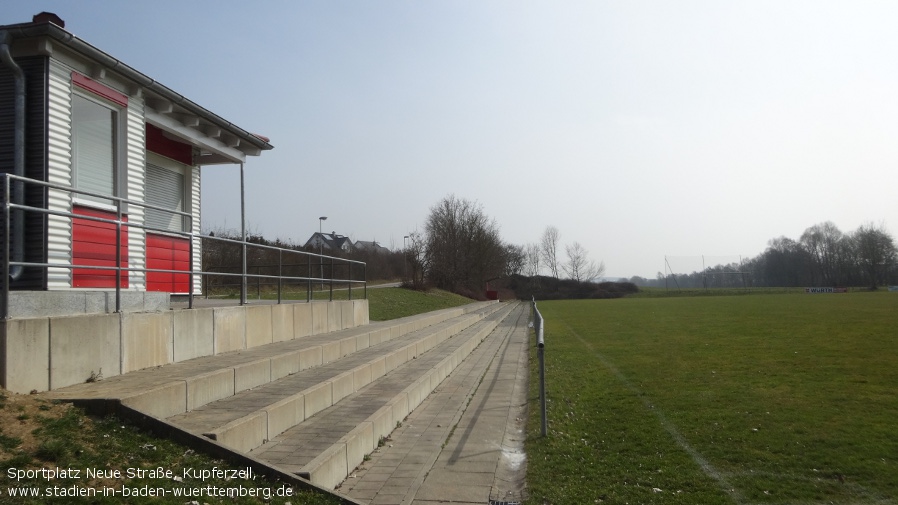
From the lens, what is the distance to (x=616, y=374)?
1254 centimetres

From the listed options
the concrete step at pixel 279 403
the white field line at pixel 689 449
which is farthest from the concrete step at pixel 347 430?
the white field line at pixel 689 449

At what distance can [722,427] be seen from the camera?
7.56 m

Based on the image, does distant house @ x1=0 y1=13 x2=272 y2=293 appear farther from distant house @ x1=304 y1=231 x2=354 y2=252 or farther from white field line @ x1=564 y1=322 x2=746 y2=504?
distant house @ x1=304 y1=231 x2=354 y2=252

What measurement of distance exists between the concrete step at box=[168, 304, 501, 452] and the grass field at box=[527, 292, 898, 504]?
2.28 metres

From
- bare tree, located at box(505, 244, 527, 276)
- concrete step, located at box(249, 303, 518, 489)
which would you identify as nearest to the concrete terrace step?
concrete step, located at box(249, 303, 518, 489)

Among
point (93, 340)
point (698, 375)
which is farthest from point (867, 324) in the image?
point (93, 340)

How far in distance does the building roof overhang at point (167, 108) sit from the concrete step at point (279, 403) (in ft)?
14.4

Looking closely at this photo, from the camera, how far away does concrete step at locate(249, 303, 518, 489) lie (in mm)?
4863

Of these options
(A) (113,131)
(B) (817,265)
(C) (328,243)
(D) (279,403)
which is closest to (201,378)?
(D) (279,403)

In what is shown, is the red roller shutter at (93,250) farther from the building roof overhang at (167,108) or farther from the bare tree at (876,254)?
the bare tree at (876,254)

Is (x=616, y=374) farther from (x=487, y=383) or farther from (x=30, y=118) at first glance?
(x=30, y=118)

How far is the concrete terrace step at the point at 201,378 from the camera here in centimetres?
480

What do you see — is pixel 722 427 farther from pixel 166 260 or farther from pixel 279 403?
pixel 166 260

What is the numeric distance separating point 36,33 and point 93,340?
11.8ft
